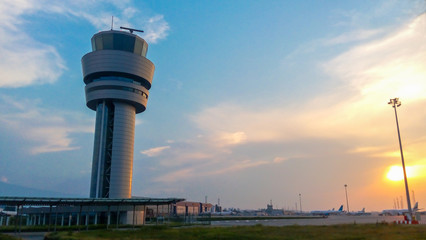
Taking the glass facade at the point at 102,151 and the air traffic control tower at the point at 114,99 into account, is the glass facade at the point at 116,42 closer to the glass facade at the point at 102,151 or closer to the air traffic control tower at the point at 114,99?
the air traffic control tower at the point at 114,99

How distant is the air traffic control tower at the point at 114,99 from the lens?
89938 mm

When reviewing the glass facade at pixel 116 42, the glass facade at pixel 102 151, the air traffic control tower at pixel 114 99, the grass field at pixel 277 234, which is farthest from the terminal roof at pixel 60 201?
the glass facade at pixel 116 42

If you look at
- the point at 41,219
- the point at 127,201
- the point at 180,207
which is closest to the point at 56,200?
the point at 127,201

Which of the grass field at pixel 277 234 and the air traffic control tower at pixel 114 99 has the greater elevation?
the air traffic control tower at pixel 114 99

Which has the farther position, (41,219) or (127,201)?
(41,219)

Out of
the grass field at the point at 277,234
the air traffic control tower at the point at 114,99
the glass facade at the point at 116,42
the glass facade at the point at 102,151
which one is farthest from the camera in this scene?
the glass facade at the point at 116,42

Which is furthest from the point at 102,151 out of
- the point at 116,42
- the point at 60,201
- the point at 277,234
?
the point at 277,234

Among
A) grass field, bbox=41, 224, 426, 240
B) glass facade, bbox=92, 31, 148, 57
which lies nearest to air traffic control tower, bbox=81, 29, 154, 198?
glass facade, bbox=92, 31, 148, 57

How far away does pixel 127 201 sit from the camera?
55094 millimetres

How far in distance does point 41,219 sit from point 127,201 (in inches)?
1317

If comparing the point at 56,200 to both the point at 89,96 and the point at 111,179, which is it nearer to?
the point at 111,179

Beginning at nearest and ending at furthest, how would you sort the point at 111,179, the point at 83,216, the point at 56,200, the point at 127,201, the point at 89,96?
the point at 56,200, the point at 127,201, the point at 83,216, the point at 111,179, the point at 89,96

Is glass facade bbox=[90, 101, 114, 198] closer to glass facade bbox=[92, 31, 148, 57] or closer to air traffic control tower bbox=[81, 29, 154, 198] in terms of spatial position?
air traffic control tower bbox=[81, 29, 154, 198]

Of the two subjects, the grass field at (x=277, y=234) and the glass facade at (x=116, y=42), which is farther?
the glass facade at (x=116, y=42)
